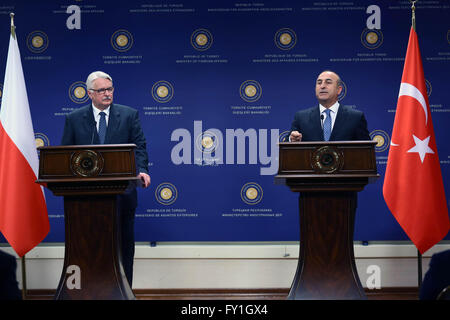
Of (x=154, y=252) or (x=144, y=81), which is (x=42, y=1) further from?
(x=154, y=252)

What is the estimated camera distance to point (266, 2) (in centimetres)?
390

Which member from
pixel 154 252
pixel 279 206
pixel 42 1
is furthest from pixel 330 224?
pixel 42 1

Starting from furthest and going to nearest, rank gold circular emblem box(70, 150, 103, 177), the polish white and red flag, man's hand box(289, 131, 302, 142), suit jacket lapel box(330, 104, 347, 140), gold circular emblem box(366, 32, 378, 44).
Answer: gold circular emblem box(366, 32, 378, 44), the polish white and red flag, suit jacket lapel box(330, 104, 347, 140), man's hand box(289, 131, 302, 142), gold circular emblem box(70, 150, 103, 177)

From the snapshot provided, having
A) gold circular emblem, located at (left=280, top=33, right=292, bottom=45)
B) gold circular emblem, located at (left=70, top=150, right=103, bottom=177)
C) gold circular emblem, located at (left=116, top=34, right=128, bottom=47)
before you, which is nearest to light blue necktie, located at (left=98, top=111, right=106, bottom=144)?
gold circular emblem, located at (left=70, top=150, right=103, bottom=177)

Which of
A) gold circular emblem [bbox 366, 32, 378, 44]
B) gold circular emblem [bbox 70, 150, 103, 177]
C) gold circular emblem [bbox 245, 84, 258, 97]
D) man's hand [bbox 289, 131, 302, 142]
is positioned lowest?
gold circular emblem [bbox 70, 150, 103, 177]

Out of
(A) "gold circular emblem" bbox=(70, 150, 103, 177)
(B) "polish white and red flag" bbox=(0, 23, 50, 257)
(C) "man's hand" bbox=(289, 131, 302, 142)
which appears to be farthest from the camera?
(B) "polish white and red flag" bbox=(0, 23, 50, 257)

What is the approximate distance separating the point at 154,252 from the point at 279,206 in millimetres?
1180

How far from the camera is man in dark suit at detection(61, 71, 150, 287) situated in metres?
3.04

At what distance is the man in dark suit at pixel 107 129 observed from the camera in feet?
9.97

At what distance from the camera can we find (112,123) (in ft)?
10.1

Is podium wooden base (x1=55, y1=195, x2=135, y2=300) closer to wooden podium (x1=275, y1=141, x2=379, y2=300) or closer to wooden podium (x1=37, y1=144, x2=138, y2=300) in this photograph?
wooden podium (x1=37, y1=144, x2=138, y2=300)

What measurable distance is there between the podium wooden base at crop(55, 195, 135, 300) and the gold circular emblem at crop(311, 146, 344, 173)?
1227 millimetres

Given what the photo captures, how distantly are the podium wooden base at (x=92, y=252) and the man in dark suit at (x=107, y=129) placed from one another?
37 centimetres

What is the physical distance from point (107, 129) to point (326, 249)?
1.67 metres
